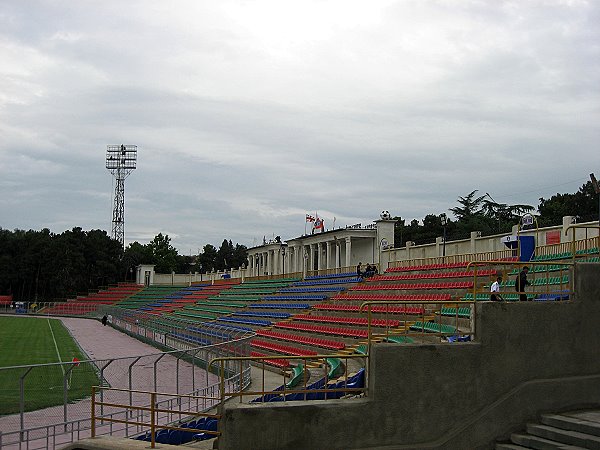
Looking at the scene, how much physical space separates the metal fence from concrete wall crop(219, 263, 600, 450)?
1654mm

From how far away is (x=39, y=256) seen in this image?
9875 centimetres

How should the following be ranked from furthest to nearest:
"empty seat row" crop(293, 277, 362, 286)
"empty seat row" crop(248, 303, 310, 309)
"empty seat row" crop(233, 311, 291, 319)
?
"empty seat row" crop(293, 277, 362, 286) → "empty seat row" crop(248, 303, 310, 309) → "empty seat row" crop(233, 311, 291, 319)

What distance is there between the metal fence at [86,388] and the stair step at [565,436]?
5.45 meters

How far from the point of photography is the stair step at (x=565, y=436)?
10935 mm

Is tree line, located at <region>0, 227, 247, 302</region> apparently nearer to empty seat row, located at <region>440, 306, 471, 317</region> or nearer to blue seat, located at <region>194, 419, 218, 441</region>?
empty seat row, located at <region>440, 306, 471, 317</region>

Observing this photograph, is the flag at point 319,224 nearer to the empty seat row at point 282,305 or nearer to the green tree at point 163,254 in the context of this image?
the empty seat row at point 282,305

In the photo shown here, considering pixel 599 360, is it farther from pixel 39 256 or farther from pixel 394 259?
pixel 39 256

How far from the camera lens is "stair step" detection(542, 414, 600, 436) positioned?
1145 cm

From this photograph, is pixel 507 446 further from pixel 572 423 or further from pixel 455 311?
pixel 455 311

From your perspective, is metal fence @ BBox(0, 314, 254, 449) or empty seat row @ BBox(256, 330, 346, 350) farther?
empty seat row @ BBox(256, 330, 346, 350)

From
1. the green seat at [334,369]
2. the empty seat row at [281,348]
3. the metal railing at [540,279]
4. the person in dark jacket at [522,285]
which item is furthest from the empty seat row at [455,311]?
the person in dark jacket at [522,285]

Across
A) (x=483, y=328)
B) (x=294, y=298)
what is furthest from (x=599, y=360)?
(x=294, y=298)

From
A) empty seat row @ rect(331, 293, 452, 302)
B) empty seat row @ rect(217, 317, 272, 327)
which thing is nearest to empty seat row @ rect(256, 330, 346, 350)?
empty seat row @ rect(217, 317, 272, 327)

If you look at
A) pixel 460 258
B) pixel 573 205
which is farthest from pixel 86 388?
pixel 573 205
